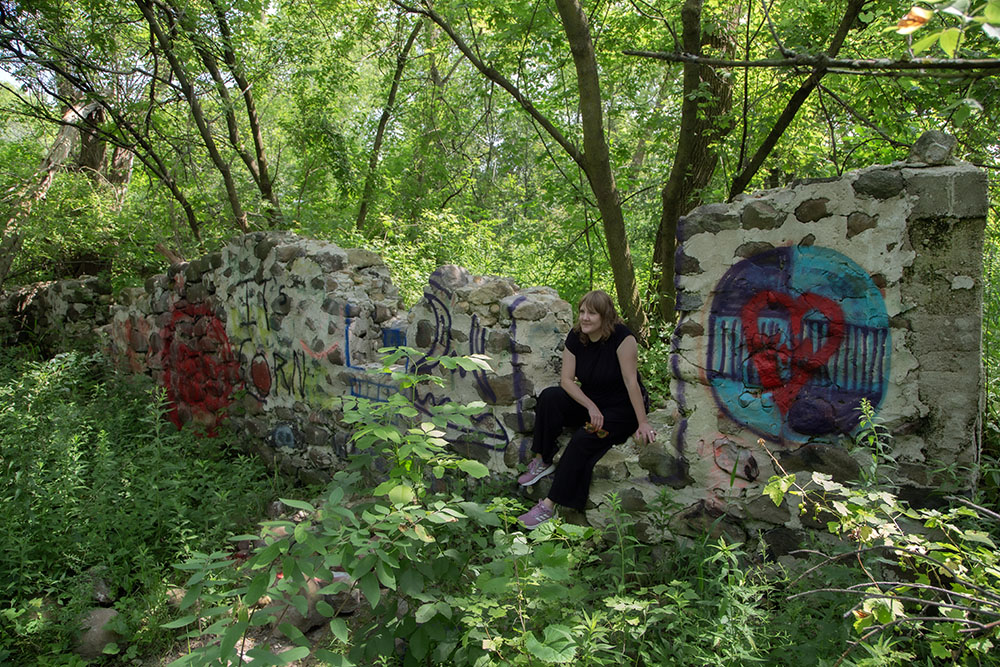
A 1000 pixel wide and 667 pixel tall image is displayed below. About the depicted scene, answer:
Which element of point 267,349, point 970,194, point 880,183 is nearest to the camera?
point 970,194

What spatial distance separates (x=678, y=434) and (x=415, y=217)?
831cm

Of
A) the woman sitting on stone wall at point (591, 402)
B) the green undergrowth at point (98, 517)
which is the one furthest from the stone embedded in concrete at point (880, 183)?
the green undergrowth at point (98, 517)

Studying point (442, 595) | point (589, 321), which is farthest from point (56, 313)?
Result: point (442, 595)

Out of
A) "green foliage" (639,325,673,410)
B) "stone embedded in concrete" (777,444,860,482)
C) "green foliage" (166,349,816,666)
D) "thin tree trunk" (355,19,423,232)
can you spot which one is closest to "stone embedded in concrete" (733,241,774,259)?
"stone embedded in concrete" (777,444,860,482)

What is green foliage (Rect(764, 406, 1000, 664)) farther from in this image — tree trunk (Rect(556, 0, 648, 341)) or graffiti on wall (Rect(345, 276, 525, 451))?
tree trunk (Rect(556, 0, 648, 341))

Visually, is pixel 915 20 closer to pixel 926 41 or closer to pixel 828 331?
pixel 926 41

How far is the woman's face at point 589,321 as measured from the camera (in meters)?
3.42

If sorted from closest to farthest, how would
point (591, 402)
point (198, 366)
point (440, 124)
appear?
point (591, 402)
point (198, 366)
point (440, 124)

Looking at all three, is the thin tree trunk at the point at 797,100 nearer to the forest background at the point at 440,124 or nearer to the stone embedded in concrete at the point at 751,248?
the forest background at the point at 440,124

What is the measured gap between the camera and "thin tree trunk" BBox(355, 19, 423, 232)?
930 cm

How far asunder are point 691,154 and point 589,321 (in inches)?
134

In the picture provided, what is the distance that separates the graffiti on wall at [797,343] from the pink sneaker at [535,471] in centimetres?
107

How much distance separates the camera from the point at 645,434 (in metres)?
3.36

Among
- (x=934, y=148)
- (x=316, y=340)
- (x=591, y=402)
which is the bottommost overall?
(x=591, y=402)
